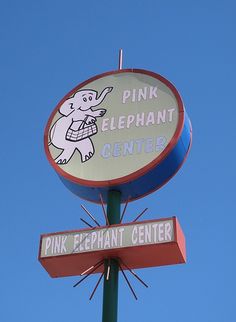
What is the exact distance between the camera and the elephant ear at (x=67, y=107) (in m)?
17.2

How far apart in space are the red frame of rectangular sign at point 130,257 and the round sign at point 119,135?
127 cm

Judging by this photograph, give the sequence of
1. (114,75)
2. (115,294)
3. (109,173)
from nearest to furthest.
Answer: (115,294) → (109,173) → (114,75)

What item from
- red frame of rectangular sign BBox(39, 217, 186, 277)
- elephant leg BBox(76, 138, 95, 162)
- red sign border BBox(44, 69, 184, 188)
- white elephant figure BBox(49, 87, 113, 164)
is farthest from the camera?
white elephant figure BBox(49, 87, 113, 164)

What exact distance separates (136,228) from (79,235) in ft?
3.72

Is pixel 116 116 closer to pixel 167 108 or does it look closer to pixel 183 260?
pixel 167 108

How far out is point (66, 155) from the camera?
16375 mm

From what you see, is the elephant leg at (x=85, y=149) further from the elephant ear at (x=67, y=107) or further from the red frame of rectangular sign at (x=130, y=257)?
the red frame of rectangular sign at (x=130, y=257)

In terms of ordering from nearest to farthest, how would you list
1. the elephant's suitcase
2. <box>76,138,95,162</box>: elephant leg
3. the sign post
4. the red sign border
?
the sign post
the red sign border
<box>76,138,95,162</box>: elephant leg
the elephant's suitcase

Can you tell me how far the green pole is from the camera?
14.2 m

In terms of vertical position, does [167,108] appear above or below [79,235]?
above

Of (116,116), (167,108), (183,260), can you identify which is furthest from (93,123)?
(183,260)

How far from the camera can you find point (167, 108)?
16.3m

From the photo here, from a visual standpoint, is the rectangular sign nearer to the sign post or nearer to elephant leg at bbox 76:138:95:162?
the sign post

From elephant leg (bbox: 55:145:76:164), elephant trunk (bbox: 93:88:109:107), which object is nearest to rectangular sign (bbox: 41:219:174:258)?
elephant leg (bbox: 55:145:76:164)
